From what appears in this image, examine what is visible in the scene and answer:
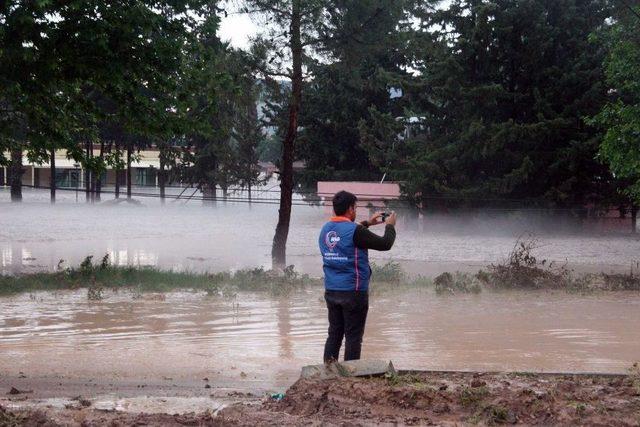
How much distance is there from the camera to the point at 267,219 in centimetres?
5047

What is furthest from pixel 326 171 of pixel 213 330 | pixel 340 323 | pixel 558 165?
pixel 340 323

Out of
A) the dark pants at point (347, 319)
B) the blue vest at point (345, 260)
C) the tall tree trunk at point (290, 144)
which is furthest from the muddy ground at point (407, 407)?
the tall tree trunk at point (290, 144)

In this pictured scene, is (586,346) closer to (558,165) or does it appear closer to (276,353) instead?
(276,353)

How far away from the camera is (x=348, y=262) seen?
28.2 feet

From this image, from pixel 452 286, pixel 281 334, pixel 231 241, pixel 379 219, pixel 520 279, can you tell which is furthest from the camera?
pixel 231 241

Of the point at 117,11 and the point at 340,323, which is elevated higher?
the point at 117,11

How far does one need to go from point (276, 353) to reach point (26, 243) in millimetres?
23604

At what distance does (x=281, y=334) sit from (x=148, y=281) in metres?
6.66

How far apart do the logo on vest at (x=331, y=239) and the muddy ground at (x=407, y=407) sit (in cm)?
123

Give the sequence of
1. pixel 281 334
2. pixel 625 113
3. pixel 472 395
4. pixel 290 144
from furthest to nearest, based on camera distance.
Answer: pixel 290 144, pixel 625 113, pixel 281 334, pixel 472 395

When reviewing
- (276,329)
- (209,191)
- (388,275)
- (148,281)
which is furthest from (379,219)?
(209,191)

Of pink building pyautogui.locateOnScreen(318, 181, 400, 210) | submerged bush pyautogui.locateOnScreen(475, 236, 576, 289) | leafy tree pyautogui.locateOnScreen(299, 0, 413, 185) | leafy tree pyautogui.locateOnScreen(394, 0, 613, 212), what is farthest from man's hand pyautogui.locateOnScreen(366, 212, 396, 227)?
pink building pyautogui.locateOnScreen(318, 181, 400, 210)

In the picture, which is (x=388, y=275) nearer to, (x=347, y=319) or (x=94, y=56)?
(x=94, y=56)

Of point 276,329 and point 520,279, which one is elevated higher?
point 520,279
